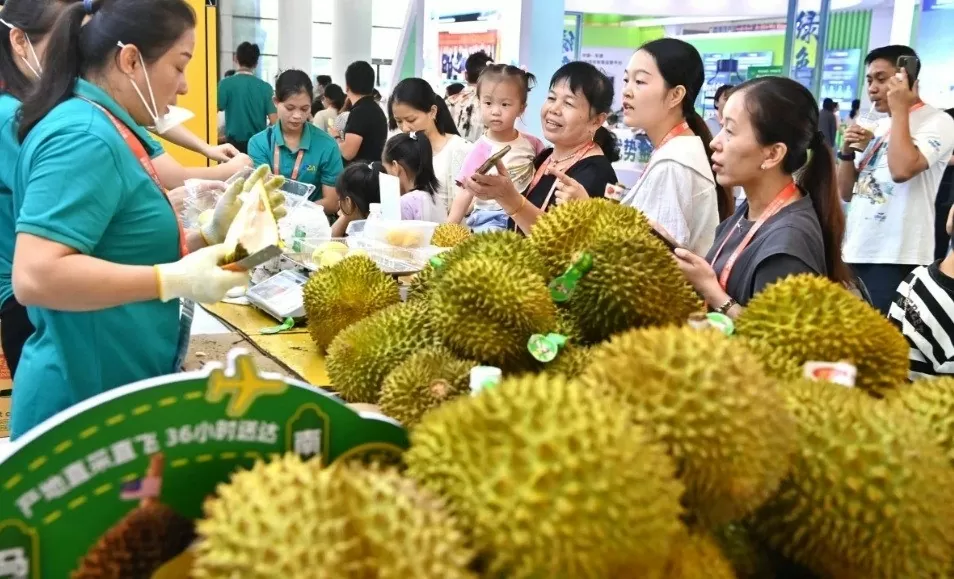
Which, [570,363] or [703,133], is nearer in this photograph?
[570,363]

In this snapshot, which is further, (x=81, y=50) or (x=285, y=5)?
(x=285, y=5)

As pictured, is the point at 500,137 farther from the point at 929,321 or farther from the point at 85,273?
the point at 85,273

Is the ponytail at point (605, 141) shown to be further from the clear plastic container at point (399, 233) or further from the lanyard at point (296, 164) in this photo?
the lanyard at point (296, 164)

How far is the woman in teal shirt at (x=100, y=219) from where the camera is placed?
152 centimetres

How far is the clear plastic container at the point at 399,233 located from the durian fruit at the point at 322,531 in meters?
2.30

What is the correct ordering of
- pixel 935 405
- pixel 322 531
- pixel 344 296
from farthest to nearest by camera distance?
pixel 344 296
pixel 935 405
pixel 322 531

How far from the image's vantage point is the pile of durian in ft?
2.26

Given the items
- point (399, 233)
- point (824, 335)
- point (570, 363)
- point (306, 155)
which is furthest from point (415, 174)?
point (824, 335)

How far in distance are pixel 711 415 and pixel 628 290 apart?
18.0 inches

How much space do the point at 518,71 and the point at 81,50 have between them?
2.76m

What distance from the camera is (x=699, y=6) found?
883cm

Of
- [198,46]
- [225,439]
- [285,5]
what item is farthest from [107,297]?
[285,5]

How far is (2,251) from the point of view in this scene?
2.30 meters

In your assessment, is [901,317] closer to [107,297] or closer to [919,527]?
[919,527]
